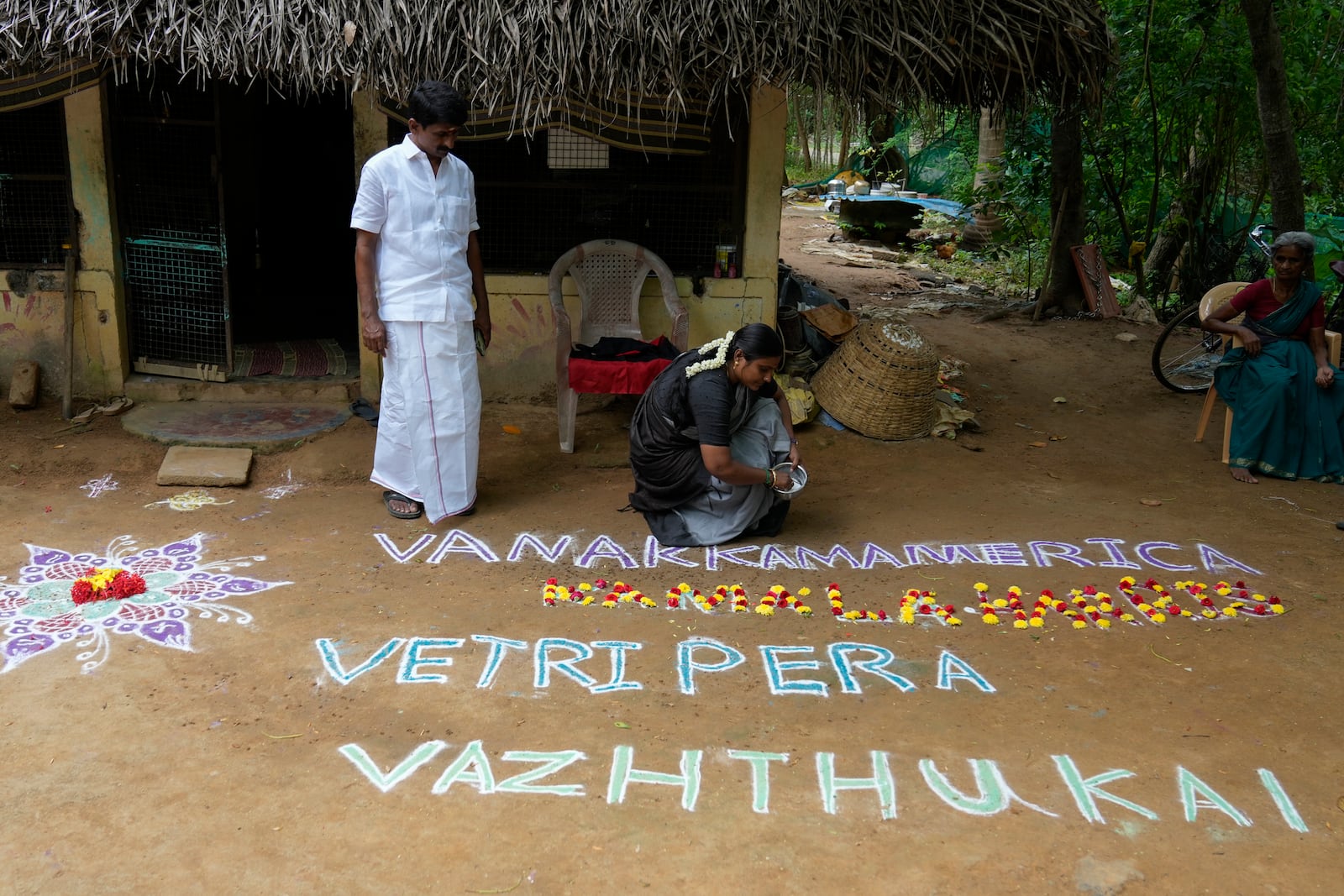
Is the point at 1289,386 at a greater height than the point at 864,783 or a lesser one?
greater

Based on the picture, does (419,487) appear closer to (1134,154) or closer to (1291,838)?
(1291,838)

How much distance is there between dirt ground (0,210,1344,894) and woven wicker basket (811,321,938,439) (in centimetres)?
57

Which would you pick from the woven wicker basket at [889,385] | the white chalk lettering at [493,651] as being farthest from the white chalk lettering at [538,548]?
the woven wicker basket at [889,385]

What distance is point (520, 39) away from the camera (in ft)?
17.0

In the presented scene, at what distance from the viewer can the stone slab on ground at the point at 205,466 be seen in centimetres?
536

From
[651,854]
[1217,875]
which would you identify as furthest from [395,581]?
[1217,875]

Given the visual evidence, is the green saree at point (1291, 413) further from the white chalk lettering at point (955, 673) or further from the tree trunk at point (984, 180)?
the tree trunk at point (984, 180)

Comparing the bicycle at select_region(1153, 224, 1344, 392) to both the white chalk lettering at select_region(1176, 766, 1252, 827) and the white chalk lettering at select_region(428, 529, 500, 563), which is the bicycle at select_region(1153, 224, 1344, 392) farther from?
the white chalk lettering at select_region(428, 529, 500, 563)

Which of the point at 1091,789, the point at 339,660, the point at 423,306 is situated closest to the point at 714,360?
the point at 423,306

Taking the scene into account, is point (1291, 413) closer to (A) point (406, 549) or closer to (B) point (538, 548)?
(B) point (538, 548)

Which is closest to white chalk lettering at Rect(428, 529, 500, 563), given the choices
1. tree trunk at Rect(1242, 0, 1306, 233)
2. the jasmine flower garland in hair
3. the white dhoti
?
the white dhoti

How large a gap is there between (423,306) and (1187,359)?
5756mm

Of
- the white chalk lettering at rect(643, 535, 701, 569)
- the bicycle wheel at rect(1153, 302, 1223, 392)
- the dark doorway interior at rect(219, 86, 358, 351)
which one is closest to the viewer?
the white chalk lettering at rect(643, 535, 701, 569)

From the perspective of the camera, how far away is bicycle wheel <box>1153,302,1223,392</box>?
7.39m
